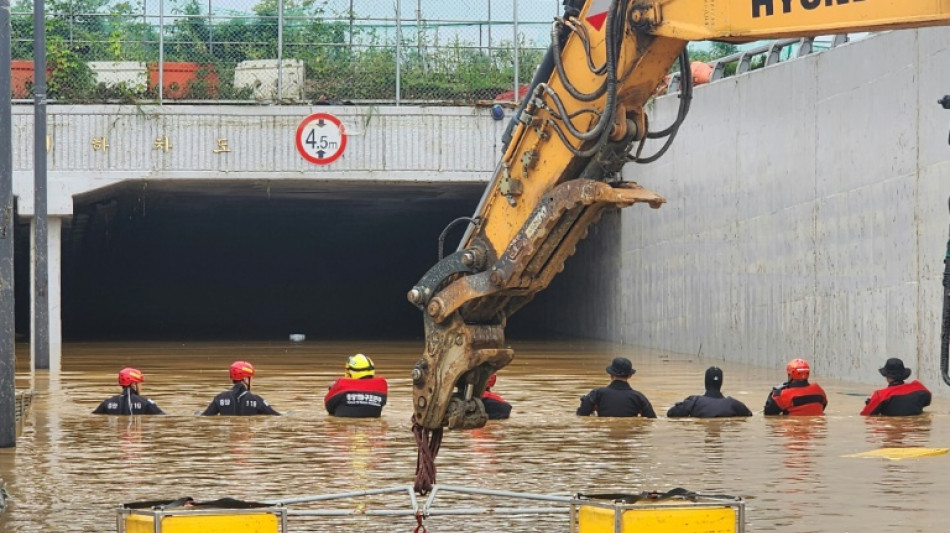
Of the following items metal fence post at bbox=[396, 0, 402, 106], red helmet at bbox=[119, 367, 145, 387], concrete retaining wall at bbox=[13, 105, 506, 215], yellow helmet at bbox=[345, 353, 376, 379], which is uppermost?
metal fence post at bbox=[396, 0, 402, 106]

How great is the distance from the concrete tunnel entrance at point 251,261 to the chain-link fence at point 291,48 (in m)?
2.69

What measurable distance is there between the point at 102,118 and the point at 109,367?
6061mm

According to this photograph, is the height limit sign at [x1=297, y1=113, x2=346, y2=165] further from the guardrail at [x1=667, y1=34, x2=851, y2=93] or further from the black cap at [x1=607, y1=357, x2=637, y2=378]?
the black cap at [x1=607, y1=357, x2=637, y2=378]

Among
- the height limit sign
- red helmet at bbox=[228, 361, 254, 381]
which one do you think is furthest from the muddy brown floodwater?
the height limit sign

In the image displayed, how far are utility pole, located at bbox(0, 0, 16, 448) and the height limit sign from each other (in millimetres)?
17975

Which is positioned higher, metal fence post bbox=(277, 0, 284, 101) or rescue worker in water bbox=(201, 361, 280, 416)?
metal fence post bbox=(277, 0, 284, 101)

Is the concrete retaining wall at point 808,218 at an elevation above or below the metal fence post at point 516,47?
below

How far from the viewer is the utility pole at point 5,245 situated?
15.6 metres

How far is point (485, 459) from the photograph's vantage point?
14953 millimetres

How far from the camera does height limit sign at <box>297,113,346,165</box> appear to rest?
33.8m

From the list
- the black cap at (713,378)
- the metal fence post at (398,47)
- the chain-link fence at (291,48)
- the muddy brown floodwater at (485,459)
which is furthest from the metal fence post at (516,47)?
the black cap at (713,378)

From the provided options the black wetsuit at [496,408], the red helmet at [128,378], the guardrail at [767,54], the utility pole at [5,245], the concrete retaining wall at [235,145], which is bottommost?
the black wetsuit at [496,408]

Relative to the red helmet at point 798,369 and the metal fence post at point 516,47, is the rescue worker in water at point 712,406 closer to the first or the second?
the red helmet at point 798,369

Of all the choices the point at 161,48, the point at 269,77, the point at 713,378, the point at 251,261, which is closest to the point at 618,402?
the point at 713,378
